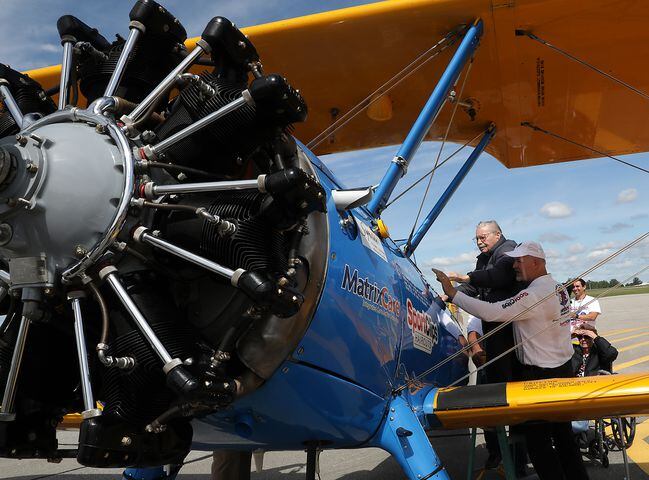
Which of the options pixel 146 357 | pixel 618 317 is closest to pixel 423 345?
pixel 146 357

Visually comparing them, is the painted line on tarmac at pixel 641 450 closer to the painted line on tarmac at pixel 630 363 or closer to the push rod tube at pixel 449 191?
the push rod tube at pixel 449 191

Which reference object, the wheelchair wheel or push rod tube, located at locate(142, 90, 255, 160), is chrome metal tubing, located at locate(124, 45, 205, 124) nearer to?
push rod tube, located at locate(142, 90, 255, 160)

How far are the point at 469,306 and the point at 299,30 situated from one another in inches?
78.7

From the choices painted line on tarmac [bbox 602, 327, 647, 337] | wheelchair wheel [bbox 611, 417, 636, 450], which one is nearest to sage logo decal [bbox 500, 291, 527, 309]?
wheelchair wheel [bbox 611, 417, 636, 450]

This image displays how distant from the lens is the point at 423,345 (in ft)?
11.8

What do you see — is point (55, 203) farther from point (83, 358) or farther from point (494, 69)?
point (494, 69)

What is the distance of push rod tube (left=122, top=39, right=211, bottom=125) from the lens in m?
1.93

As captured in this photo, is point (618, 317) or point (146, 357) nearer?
point (146, 357)

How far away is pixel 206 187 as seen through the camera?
1757mm

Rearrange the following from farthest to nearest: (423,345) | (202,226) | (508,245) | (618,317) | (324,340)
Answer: (618,317) → (508,245) → (423,345) → (324,340) → (202,226)

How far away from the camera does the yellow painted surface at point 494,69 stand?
362 cm

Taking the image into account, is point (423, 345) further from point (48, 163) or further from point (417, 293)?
point (48, 163)

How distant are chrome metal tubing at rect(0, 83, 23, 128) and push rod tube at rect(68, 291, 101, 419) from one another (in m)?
0.64

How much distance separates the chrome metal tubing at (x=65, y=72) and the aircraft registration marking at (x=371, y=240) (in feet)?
4.27
